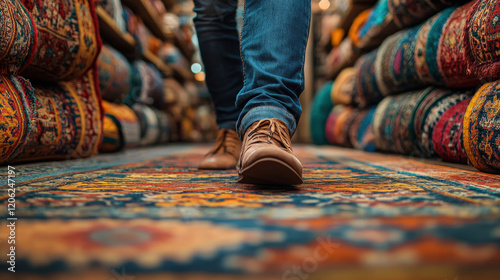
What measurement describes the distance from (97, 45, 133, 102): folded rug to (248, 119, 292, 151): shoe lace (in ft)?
3.80

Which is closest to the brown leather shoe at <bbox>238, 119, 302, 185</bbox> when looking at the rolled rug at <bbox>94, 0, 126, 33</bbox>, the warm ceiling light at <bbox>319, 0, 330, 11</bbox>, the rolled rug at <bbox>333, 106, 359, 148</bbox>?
the rolled rug at <bbox>94, 0, 126, 33</bbox>

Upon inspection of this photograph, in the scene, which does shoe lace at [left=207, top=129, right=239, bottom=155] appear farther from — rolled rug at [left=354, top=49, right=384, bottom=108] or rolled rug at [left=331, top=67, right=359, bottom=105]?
rolled rug at [left=331, top=67, right=359, bottom=105]

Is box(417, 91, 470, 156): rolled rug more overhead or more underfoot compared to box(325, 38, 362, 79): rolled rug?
more underfoot

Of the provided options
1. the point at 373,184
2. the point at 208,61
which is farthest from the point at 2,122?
the point at 373,184

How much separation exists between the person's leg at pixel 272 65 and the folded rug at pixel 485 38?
357 millimetres

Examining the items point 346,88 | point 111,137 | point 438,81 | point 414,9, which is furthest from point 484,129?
point 346,88

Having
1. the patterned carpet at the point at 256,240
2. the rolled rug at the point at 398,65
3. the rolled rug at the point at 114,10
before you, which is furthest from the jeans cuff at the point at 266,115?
the rolled rug at the point at 114,10

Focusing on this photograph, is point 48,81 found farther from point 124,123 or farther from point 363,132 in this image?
point 363,132

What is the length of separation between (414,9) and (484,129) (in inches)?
26.6

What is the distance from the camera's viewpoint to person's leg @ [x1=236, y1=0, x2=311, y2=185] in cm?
60

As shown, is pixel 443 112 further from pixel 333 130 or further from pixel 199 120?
pixel 199 120

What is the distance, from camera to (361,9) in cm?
218

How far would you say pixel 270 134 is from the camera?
1.84 ft

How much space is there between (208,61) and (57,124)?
48 cm
